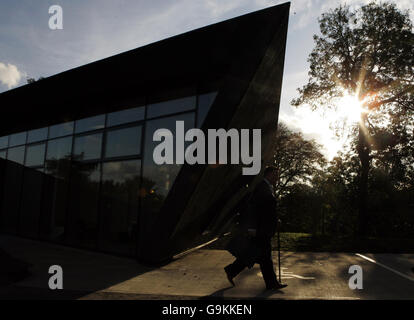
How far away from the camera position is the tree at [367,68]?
16547 mm

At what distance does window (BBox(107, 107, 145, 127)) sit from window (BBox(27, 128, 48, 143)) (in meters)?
4.33

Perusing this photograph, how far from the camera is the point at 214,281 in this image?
5.39 m

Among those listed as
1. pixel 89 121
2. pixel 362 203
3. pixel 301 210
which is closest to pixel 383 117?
pixel 362 203

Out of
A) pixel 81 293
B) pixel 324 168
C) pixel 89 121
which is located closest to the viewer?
pixel 81 293

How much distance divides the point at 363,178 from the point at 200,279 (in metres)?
16.0

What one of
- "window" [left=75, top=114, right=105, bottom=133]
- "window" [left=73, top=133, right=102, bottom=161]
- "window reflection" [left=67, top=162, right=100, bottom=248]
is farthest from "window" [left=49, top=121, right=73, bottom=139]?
"window reflection" [left=67, top=162, right=100, bottom=248]

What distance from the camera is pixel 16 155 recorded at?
1298cm

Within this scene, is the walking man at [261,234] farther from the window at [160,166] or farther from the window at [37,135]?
the window at [37,135]

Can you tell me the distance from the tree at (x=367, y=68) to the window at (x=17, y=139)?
1610 cm

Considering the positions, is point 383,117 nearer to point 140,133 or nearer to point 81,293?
point 140,133

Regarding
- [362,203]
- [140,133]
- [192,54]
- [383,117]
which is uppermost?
[383,117]

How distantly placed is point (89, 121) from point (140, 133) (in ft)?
8.68

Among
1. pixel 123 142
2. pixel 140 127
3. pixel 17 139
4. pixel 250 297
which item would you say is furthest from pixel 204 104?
pixel 17 139

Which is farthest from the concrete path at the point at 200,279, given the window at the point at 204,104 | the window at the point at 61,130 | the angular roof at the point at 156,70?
the window at the point at 61,130
